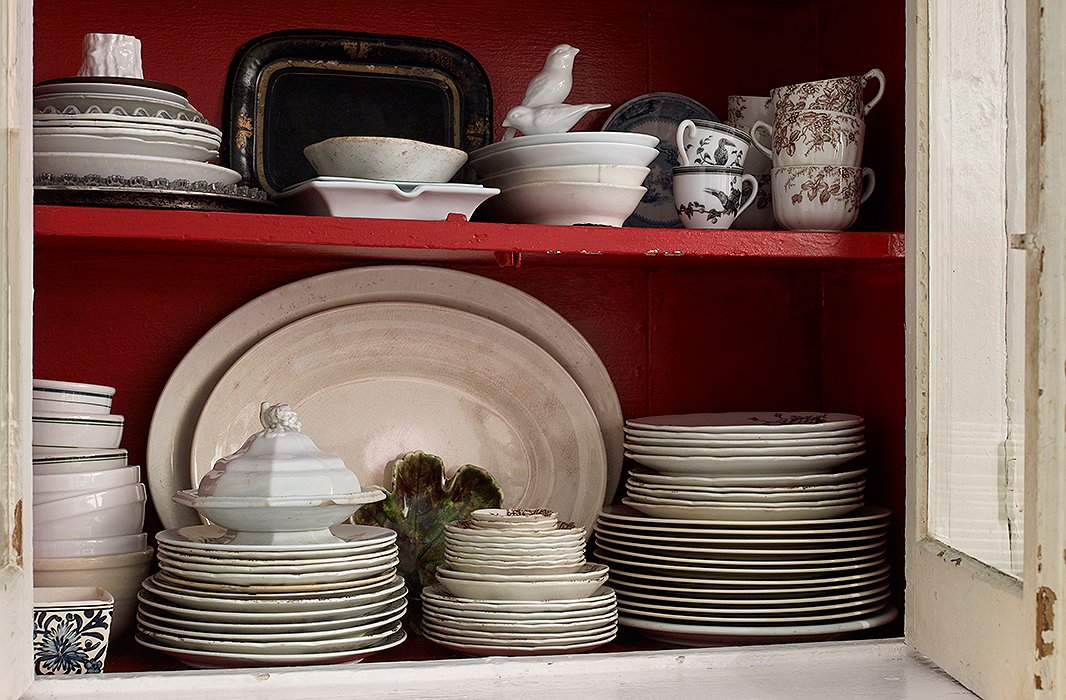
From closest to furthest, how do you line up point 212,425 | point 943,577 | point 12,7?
point 12,7
point 943,577
point 212,425

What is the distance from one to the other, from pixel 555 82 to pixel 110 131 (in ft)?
1.69

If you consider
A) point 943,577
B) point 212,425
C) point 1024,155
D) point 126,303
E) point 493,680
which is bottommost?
point 493,680

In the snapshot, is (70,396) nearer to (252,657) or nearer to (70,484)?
(70,484)

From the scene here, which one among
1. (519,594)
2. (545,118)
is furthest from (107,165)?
(519,594)

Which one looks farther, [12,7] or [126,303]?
[126,303]

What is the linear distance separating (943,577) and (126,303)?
103cm

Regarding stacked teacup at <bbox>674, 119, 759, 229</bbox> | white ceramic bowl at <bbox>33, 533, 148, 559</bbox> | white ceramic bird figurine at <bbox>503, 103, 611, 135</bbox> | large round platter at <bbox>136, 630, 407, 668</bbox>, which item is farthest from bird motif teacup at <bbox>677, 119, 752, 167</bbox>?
white ceramic bowl at <bbox>33, 533, 148, 559</bbox>

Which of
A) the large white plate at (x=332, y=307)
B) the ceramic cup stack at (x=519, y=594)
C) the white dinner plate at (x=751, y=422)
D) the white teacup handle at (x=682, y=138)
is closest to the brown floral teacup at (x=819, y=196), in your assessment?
the white teacup handle at (x=682, y=138)

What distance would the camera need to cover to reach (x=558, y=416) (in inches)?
62.8

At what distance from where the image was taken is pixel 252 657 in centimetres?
121

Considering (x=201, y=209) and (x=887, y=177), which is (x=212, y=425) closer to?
(x=201, y=209)

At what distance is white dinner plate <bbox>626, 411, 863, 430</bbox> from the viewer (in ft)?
4.61

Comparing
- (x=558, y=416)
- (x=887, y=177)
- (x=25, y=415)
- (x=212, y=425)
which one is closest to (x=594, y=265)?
(x=558, y=416)

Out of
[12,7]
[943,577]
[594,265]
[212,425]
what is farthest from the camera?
[594,265]
